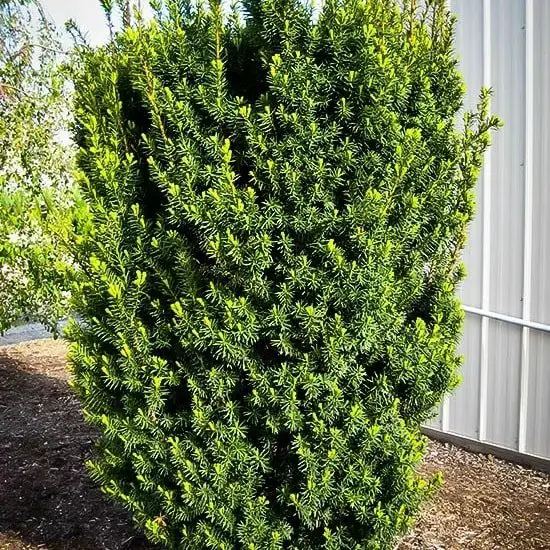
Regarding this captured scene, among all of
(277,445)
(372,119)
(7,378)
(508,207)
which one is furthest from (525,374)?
(7,378)

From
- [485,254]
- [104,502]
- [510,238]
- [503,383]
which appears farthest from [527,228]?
[104,502]

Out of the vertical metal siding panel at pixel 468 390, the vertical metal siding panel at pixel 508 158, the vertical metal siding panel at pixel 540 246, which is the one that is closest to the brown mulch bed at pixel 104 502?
the vertical metal siding panel at pixel 468 390

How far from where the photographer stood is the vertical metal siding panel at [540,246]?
3580 mm

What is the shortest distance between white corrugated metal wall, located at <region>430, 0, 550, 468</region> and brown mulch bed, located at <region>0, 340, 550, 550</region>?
1.14 ft

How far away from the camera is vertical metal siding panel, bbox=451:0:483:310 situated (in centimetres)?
384

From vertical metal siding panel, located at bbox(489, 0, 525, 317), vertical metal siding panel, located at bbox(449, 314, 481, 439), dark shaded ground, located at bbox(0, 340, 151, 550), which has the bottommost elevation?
dark shaded ground, located at bbox(0, 340, 151, 550)

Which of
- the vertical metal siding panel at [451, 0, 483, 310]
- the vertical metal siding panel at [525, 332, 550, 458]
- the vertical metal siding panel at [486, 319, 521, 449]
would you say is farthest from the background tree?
the vertical metal siding panel at [525, 332, 550, 458]

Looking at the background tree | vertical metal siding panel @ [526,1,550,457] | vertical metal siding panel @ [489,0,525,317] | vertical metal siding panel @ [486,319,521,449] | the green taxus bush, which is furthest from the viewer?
the background tree

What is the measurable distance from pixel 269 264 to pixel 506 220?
2201 millimetres

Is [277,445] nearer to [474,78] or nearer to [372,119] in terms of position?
[372,119]

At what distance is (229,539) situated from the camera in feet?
8.10

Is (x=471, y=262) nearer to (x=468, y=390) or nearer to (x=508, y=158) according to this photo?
(x=508, y=158)

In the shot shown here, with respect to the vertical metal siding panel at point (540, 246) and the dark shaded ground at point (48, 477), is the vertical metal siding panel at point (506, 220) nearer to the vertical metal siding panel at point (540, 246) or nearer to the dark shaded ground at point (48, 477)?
the vertical metal siding panel at point (540, 246)

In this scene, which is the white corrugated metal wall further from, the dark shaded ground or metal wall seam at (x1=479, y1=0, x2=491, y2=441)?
the dark shaded ground
